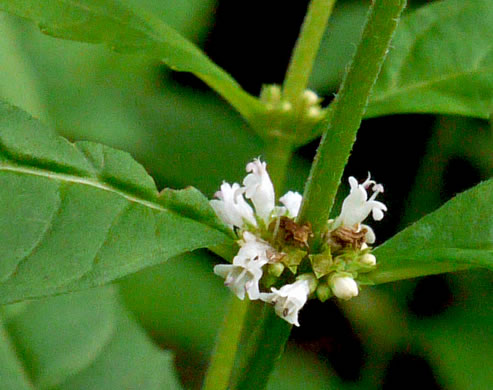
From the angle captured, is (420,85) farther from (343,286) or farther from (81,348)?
(81,348)

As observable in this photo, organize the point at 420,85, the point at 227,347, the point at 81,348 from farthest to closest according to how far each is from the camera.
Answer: the point at 81,348 → the point at 420,85 → the point at 227,347

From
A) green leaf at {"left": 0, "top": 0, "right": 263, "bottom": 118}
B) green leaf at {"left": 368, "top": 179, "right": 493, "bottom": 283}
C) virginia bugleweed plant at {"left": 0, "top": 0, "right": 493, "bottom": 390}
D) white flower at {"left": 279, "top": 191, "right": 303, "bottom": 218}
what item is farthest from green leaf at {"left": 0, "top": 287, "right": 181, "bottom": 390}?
green leaf at {"left": 368, "top": 179, "right": 493, "bottom": 283}

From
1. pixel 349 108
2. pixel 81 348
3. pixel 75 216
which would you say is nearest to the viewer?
pixel 75 216

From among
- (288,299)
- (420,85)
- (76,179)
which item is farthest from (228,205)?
(420,85)

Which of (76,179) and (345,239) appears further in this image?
Result: (345,239)

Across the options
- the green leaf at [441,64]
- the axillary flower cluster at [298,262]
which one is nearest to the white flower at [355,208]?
the axillary flower cluster at [298,262]

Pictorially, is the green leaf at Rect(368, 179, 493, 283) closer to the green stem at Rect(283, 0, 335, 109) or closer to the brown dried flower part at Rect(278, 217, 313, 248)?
the brown dried flower part at Rect(278, 217, 313, 248)

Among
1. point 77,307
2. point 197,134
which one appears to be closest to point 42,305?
point 77,307

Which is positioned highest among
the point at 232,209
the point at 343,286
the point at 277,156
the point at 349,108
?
the point at 277,156
